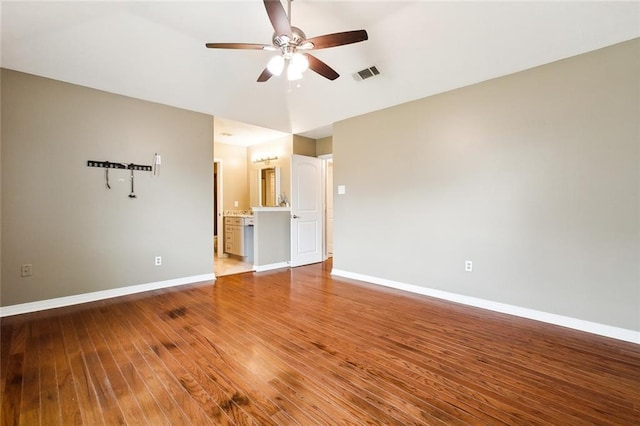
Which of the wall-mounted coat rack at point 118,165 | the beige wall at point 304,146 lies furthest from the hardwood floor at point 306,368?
the beige wall at point 304,146

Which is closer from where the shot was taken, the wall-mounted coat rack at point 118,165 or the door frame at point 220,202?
the wall-mounted coat rack at point 118,165

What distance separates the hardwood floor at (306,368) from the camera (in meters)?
1.53

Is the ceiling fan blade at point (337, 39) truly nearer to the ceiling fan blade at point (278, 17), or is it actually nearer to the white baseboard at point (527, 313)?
the ceiling fan blade at point (278, 17)

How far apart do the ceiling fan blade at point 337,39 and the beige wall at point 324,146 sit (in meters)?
3.53

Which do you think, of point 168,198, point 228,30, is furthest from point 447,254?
point 168,198

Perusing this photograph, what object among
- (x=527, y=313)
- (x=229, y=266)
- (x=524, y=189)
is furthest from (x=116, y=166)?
(x=527, y=313)

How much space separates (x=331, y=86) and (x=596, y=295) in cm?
369

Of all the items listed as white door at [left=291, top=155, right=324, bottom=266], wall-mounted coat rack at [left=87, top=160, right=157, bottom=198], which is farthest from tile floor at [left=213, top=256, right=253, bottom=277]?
wall-mounted coat rack at [left=87, top=160, right=157, bottom=198]

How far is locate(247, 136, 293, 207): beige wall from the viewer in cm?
570

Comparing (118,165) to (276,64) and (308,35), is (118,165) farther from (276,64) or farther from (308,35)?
(308,35)

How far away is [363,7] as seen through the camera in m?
2.53

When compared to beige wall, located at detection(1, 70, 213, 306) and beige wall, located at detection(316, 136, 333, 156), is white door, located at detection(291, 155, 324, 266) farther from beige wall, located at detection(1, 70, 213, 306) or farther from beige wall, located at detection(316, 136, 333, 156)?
beige wall, located at detection(1, 70, 213, 306)

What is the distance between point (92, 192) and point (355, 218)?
139 inches

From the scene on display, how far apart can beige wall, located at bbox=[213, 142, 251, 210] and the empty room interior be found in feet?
6.47
